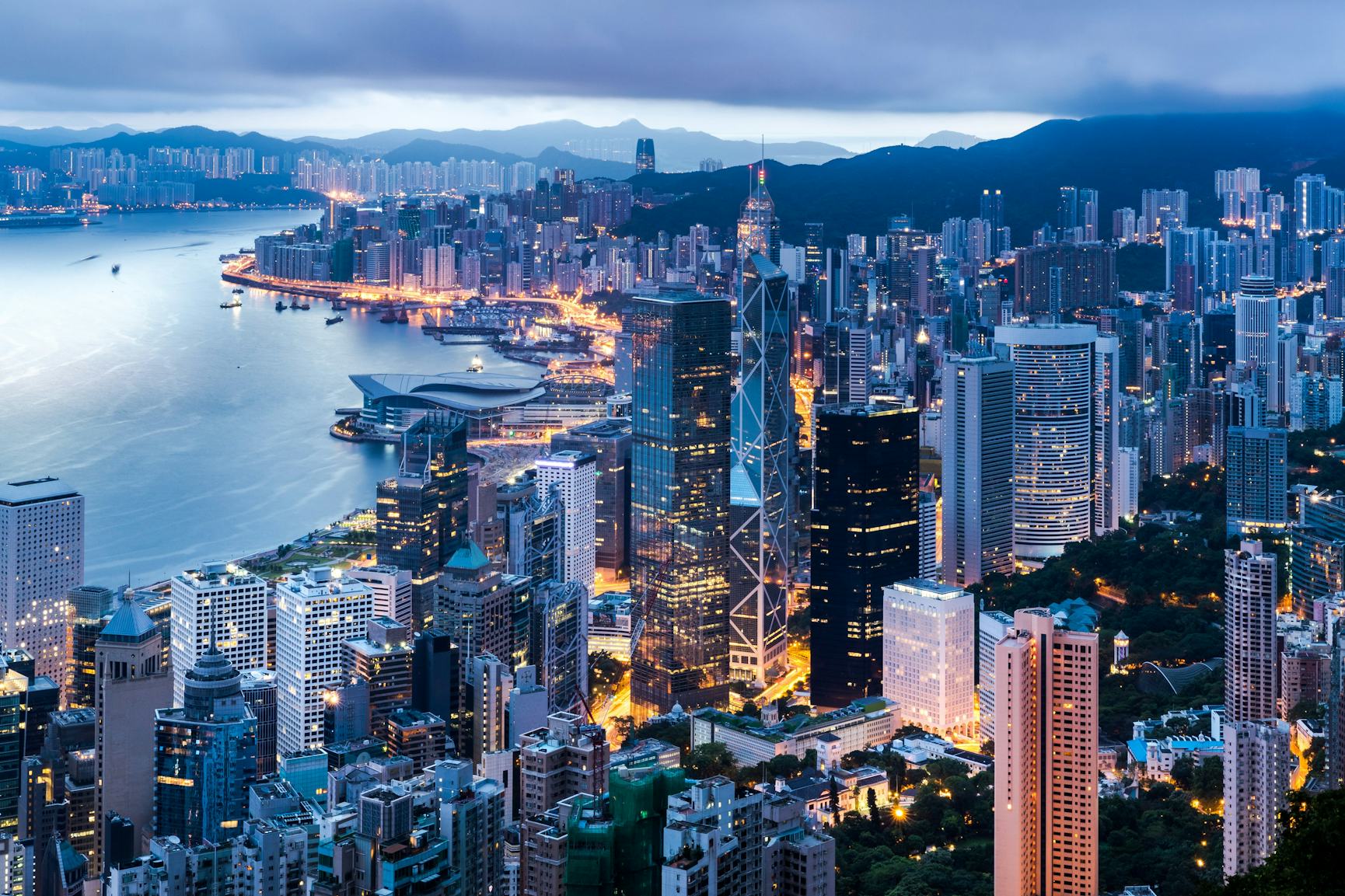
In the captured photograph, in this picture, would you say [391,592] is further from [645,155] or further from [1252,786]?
[645,155]

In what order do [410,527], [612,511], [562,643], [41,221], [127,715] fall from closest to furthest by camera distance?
[127,715]
[562,643]
[410,527]
[612,511]
[41,221]

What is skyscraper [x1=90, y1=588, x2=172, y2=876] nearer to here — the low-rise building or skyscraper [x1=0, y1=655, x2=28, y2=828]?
skyscraper [x1=0, y1=655, x2=28, y2=828]

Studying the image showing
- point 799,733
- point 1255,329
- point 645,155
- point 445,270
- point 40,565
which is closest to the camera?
point 799,733

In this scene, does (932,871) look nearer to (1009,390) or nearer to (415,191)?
(1009,390)

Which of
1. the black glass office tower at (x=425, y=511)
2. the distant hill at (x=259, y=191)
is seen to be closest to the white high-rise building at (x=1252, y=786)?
the black glass office tower at (x=425, y=511)

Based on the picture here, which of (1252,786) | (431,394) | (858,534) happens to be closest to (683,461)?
(858,534)

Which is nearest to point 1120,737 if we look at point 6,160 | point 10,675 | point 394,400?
point 10,675
